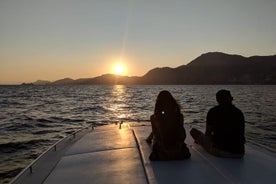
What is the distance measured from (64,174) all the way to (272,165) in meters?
3.62

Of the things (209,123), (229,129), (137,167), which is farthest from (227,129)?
(137,167)

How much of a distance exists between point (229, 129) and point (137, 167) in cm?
205

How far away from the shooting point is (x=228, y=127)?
6.08 metres

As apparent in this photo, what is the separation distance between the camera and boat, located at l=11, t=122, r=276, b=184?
15.5 ft

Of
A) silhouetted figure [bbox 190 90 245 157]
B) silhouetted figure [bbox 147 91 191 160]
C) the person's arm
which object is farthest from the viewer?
the person's arm

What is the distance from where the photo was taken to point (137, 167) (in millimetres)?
5223

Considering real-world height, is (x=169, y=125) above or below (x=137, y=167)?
above

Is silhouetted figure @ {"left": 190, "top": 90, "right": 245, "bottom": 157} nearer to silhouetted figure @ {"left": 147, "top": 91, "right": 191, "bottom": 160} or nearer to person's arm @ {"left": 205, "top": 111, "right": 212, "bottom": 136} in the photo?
person's arm @ {"left": 205, "top": 111, "right": 212, "bottom": 136}

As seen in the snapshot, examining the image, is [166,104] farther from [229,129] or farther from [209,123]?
[229,129]

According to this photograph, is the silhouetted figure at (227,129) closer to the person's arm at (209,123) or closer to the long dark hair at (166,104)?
the person's arm at (209,123)

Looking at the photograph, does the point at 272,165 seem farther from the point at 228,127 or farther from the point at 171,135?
the point at 171,135

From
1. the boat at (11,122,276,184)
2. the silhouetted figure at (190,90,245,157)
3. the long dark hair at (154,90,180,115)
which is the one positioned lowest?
the boat at (11,122,276,184)

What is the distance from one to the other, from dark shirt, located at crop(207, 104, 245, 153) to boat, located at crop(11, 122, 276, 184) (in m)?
0.26

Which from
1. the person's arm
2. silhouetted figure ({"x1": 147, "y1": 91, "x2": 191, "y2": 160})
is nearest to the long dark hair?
silhouetted figure ({"x1": 147, "y1": 91, "x2": 191, "y2": 160})
